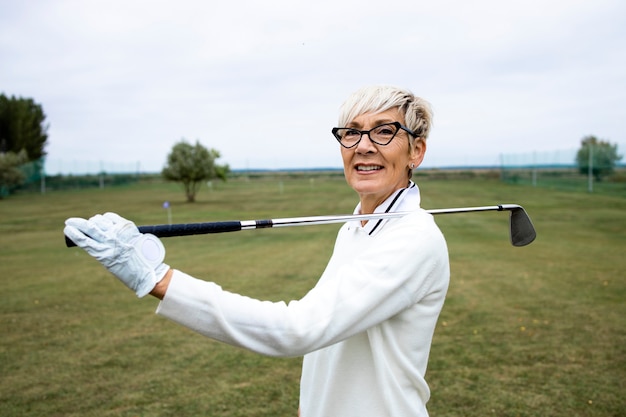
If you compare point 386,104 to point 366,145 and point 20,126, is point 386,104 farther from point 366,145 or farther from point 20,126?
point 20,126

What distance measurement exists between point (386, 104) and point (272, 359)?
497 cm

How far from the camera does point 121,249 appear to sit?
1.45 metres

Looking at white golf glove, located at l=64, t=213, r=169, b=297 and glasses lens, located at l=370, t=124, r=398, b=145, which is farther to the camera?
glasses lens, located at l=370, t=124, r=398, b=145

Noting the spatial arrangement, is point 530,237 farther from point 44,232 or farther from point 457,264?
point 44,232

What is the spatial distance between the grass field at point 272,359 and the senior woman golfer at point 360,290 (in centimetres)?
342

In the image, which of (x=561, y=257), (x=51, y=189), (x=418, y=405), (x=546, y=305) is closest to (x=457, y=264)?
(x=561, y=257)

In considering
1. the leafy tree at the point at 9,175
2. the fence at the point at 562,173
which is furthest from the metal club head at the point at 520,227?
the leafy tree at the point at 9,175

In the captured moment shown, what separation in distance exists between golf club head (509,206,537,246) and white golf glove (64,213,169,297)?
2088 millimetres

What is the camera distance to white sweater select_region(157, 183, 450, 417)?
152 centimetres

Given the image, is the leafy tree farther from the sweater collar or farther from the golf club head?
the sweater collar

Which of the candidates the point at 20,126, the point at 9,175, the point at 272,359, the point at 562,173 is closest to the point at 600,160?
the point at 562,173

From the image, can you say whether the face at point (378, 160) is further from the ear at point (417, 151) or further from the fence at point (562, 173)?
the fence at point (562, 173)

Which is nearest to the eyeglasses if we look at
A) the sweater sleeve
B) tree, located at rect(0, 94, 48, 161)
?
the sweater sleeve

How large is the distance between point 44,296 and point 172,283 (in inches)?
376
